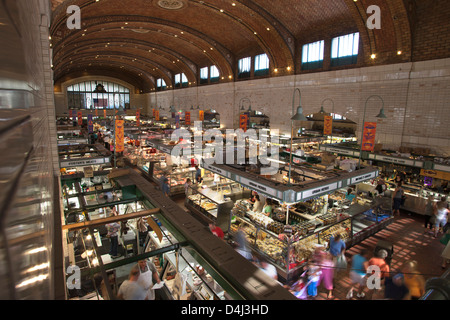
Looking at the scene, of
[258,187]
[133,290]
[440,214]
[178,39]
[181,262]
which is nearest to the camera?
[133,290]

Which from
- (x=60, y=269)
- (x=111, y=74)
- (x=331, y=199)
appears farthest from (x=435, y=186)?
(x=111, y=74)

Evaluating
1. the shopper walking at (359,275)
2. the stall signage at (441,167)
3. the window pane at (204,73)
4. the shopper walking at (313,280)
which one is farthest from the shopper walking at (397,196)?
the window pane at (204,73)

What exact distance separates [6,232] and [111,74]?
52604 millimetres

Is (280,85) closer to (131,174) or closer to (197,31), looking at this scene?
(197,31)

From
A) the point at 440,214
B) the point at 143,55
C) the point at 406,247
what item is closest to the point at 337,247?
the point at 406,247

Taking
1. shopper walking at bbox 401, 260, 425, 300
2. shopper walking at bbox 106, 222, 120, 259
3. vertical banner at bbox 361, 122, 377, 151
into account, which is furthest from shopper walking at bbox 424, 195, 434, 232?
shopper walking at bbox 106, 222, 120, 259

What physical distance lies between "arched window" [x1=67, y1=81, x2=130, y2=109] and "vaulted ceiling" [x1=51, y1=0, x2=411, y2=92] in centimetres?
1884

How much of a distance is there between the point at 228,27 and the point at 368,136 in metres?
15.6

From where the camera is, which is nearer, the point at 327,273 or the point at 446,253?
the point at 327,273

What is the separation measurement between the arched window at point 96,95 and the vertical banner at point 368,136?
1628 inches

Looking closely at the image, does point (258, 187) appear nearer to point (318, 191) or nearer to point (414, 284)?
point (318, 191)

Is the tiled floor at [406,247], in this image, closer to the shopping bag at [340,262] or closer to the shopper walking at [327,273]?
the shopper walking at [327,273]

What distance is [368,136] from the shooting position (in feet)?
34.6

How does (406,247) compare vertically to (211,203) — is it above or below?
below
